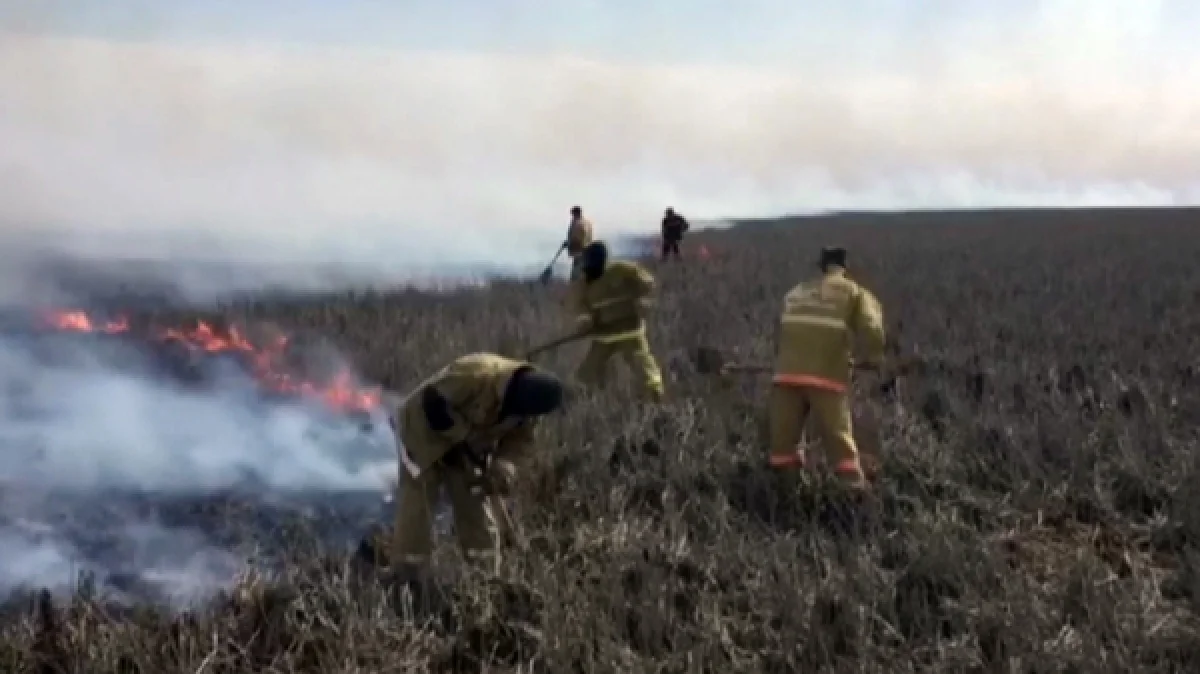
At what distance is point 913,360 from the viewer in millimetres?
11234

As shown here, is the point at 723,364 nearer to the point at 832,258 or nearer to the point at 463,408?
the point at 832,258

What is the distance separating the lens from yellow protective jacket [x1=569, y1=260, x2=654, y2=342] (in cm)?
1136

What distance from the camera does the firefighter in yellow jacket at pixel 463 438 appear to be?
22.7 ft

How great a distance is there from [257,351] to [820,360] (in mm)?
6931

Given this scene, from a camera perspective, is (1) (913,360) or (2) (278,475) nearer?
(2) (278,475)

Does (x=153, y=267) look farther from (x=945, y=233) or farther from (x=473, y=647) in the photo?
(x=945, y=233)

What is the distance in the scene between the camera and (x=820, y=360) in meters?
8.34

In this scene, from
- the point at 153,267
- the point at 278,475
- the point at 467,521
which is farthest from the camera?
the point at 153,267

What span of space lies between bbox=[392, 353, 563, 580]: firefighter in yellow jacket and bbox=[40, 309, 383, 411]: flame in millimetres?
4114

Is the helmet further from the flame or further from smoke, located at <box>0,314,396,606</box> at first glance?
the flame

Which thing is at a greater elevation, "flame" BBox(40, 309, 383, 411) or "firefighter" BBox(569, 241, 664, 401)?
"firefighter" BBox(569, 241, 664, 401)

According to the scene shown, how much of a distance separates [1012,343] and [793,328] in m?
5.56

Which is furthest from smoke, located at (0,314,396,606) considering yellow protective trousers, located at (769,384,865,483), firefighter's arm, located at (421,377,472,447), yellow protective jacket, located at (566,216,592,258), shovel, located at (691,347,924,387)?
yellow protective jacket, located at (566,216,592,258)

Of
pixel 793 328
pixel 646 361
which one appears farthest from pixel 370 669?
pixel 646 361
